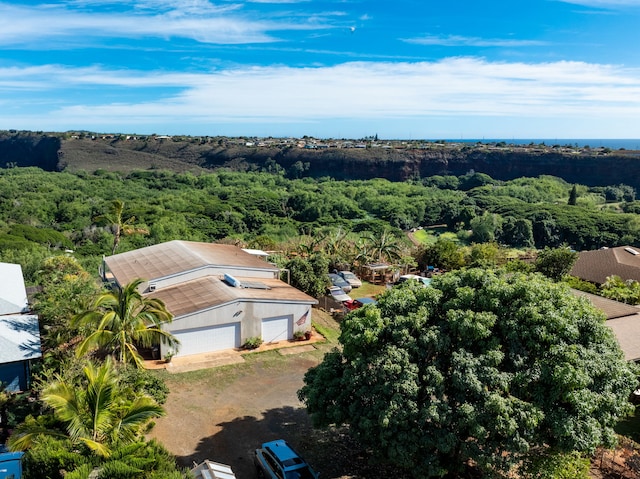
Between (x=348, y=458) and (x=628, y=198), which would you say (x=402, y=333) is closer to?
(x=348, y=458)

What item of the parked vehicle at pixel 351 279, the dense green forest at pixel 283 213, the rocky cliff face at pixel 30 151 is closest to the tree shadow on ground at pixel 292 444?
the parked vehicle at pixel 351 279

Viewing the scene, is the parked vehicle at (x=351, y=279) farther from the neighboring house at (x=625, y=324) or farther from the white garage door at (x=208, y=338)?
the neighboring house at (x=625, y=324)

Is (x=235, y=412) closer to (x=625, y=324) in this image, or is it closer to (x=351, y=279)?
(x=625, y=324)

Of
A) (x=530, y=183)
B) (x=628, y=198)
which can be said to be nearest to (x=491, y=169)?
(x=530, y=183)

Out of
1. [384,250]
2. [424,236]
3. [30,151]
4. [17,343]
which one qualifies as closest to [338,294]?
[384,250]

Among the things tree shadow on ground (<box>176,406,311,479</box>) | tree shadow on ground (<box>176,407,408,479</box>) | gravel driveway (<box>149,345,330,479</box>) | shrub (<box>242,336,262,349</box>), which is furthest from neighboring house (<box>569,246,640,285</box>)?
tree shadow on ground (<box>176,406,311,479</box>)
